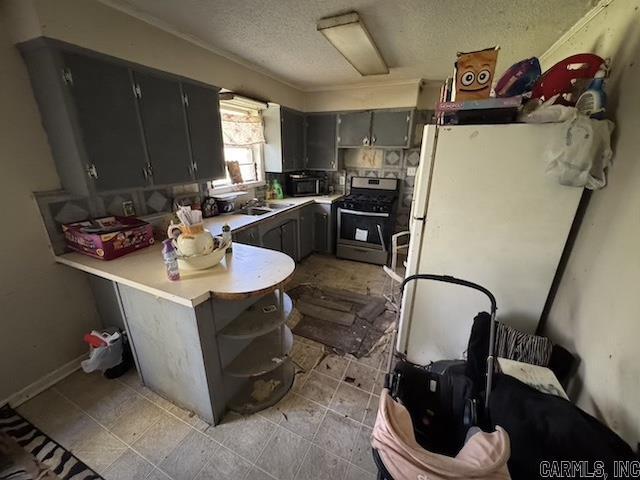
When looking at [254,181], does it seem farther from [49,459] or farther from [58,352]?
[49,459]

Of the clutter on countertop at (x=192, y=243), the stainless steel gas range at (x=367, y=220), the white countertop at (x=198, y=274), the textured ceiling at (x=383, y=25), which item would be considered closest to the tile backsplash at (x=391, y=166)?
the stainless steel gas range at (x=367, y=220)

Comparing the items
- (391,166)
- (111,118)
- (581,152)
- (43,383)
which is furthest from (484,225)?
(43,383)

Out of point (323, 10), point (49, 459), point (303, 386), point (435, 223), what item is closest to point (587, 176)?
point (435, 223)

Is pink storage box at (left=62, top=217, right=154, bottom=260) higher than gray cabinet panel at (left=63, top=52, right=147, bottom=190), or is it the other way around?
gray cabinet panel at (left=63, top=52, right=147, bottom=190)

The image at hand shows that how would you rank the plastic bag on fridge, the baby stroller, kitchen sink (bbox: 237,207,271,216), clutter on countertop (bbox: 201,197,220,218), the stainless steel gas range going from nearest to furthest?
the baby stroller
the plastic bag on fridge
clutter on countertop (bbox: 201,197,220,218)
kitchen sink (bbox: 237,207,271,216)
the stainless steel gas range

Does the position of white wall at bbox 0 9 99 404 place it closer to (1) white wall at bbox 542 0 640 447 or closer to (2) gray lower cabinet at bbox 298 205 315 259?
(2) gray lower cabinet at bbox 298 205 315 259

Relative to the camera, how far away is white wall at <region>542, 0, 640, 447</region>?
961mm

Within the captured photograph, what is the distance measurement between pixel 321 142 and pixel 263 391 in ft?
10.9

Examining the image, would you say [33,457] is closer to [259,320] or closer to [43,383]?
[43,383]

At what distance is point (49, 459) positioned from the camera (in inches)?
52.4

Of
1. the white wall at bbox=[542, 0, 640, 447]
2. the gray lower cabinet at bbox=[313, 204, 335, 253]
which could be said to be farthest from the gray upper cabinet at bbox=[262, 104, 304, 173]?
the white wall at bbox=[542, 0, 640, 447]

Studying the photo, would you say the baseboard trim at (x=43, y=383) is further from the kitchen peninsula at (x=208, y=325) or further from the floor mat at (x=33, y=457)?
the kitchen peninsula at (x=208, y=325)

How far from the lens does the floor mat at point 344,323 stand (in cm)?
218

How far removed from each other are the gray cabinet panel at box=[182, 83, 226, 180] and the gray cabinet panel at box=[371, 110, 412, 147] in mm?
2089
